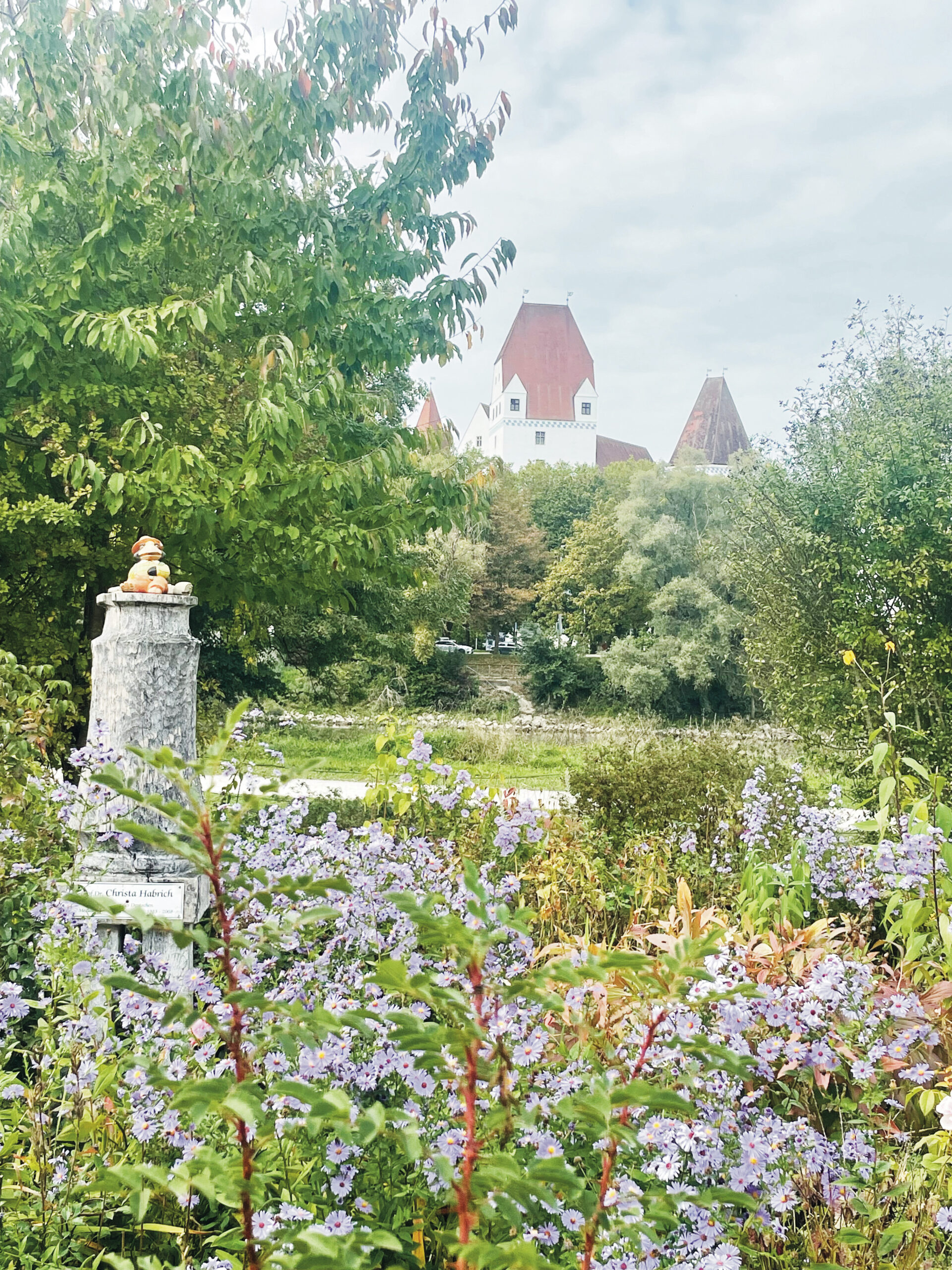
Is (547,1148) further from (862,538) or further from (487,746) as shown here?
(487,746)

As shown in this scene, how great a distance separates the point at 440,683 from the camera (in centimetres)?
2152

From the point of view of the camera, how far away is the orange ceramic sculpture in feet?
11.2

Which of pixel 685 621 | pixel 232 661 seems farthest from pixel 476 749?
pixel 685 621

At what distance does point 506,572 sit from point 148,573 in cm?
2486

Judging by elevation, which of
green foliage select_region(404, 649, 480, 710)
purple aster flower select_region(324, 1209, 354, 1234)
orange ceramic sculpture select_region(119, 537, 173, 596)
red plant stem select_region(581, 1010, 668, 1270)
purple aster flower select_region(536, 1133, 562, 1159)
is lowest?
green foliage select_region(404, 649, 480, 710)

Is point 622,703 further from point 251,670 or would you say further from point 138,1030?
point 138,1030

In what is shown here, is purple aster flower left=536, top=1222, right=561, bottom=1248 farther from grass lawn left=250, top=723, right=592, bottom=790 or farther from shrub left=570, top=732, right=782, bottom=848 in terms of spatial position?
grass lawn left=250, top=723, right=592, bottom=790

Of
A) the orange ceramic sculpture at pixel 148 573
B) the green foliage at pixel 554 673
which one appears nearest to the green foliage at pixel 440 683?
the green foliage at pixel 554 673

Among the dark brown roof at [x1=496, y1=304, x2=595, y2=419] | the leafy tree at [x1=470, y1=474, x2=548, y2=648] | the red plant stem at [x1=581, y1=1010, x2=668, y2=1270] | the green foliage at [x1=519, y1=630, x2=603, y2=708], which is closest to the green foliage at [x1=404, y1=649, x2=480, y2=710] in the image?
the green foliage at [x1=519, y1=630, x2=603, y2=708]

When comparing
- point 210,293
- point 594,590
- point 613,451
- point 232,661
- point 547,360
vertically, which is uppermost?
point 547,360

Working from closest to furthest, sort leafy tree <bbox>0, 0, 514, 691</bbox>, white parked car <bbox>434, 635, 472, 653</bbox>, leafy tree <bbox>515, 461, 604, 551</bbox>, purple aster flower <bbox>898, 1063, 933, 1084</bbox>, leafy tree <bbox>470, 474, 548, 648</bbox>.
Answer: purple aster flower <bbox>898, 1063, 933, 1084</bbox> → leafy tree <bbox>0, 0, 514, 691</bbox> → white parked car <bbox>434, 635, 472, 653</bbox> → leafy tree <bbox>470, 474, 548, 648</bbox> → leafy tree <bbox>515, 461, 604, 551</bbox>

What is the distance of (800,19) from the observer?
5.32 m

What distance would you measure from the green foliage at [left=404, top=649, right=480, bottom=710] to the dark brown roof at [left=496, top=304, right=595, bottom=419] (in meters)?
40.5

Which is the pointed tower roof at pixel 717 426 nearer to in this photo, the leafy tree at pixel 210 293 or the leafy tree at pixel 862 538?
the leafy tree at pixel 862 538
